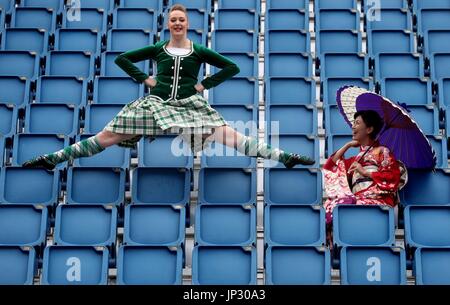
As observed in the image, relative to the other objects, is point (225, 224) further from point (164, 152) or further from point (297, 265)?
point (164, 152)

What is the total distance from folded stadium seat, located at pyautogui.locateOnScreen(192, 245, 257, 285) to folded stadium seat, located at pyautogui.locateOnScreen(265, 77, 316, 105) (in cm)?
187

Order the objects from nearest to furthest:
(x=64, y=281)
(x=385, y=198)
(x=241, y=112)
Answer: (x=64, y=281)
(x=385, y=198)
(x=241, y=112)

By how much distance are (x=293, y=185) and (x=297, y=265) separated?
0.81 meters

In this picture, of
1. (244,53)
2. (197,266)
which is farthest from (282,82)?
(197,266)

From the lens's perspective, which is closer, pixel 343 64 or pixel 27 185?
pixel 27 185

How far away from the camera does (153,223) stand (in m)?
5.79

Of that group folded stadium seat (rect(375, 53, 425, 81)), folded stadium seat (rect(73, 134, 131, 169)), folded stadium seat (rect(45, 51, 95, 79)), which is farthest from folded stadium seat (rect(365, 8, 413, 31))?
folded stadium seat (rect(73, 134, 131, 169))

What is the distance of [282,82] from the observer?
718 cm

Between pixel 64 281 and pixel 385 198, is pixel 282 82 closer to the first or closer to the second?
pixel 385 198

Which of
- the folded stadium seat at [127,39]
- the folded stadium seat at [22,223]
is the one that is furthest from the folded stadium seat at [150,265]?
the folded stadium seat at [127,39]

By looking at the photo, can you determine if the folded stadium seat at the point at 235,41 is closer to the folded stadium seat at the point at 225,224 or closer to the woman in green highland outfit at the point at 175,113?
the woman in green highland outfit at the point at 175,113

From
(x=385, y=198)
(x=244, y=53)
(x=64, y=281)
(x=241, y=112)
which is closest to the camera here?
(x=64, y=281)

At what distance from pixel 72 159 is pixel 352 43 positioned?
8.47ft

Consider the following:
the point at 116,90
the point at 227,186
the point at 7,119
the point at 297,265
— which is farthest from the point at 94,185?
the point at 297,265
